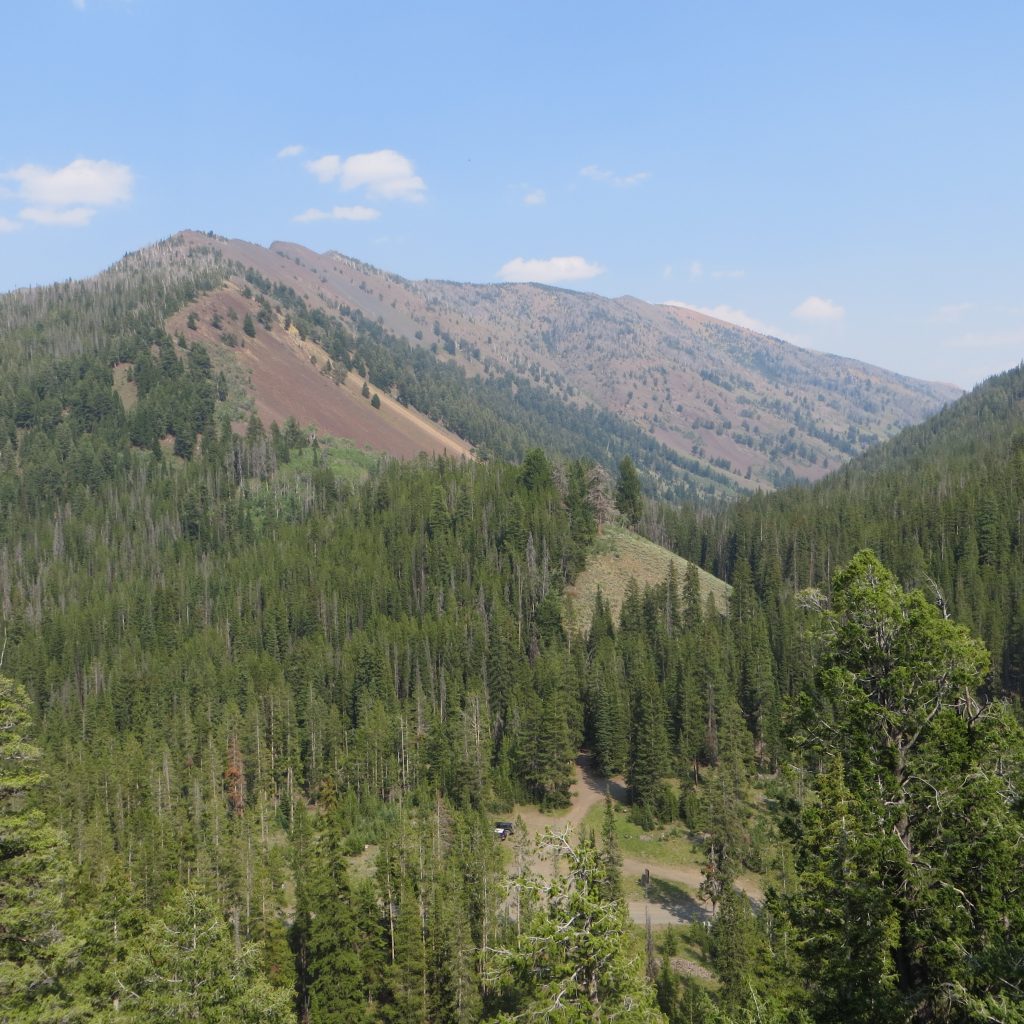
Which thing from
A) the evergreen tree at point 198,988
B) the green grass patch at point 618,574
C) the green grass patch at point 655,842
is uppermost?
the evergreen tree at point 198,988

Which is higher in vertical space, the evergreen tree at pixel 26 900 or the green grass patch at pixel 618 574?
the evergreen tree at pixel 26 900

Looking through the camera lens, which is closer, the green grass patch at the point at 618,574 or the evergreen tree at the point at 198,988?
the evergreen tree at the point at 198,988

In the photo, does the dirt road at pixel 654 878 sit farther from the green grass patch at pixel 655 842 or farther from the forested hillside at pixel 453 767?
the forested hillside at pixel 453 767

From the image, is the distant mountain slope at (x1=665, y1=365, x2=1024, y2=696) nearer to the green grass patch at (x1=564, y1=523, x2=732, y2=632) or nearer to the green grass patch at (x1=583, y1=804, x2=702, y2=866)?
the green grass patch at (x1=564, y1=523, x2=732, y2=632)

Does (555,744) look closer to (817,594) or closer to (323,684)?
(323,684)

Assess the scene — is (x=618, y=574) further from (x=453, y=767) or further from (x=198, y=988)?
(x=198, y=988)

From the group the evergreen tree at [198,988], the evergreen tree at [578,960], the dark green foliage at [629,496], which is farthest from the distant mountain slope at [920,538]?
the evergreen tree at [578,960]

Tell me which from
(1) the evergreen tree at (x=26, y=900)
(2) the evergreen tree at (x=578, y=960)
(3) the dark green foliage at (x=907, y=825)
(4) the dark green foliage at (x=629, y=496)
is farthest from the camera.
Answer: (4) the dark green foliage at (x=629, y=496)

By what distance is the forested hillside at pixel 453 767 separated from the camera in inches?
690

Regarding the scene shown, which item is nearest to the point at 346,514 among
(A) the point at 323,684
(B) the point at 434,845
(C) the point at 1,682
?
(A) the point at 323,684

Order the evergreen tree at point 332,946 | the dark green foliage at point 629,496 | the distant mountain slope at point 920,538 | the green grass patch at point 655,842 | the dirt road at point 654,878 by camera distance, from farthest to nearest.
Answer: the dark green foliage at point 629,496 < the distant mountain slope at point 920,538 < the green grass patch at point 655,842 < the dirt road at point 654,878 < the evergreen tree at point 332,946

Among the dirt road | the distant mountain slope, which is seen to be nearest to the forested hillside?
the dirt road

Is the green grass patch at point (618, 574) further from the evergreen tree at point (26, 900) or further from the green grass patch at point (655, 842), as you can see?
the evergreen tree at point (26, 900)

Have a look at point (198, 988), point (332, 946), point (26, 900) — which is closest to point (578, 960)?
point (26, 900)
